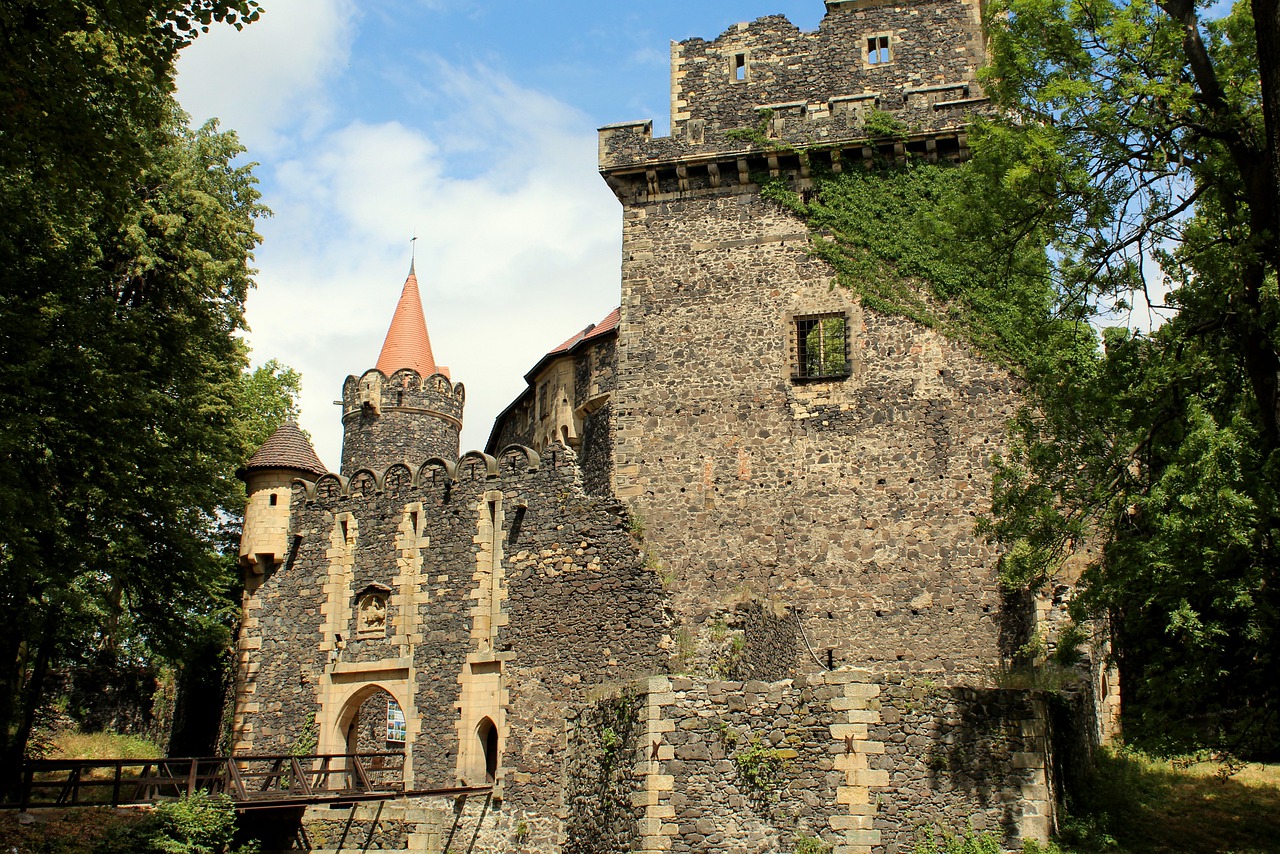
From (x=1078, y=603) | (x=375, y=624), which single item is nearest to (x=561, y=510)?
(x=375, y=624)

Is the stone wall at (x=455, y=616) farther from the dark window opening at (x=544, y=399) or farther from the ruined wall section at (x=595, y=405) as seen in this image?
the dark window opening at (x=544, y=399)

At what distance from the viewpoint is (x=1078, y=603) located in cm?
1480

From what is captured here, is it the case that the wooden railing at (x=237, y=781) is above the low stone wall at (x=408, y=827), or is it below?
above

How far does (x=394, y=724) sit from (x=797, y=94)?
16.4 metres

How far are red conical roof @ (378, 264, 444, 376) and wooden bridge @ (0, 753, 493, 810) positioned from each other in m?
14.9

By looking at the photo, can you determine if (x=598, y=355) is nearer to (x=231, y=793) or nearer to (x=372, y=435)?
(x=372, y=435)

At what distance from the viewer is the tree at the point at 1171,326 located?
1318 cm

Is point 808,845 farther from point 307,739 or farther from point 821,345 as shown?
point 307,739

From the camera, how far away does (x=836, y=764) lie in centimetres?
1534

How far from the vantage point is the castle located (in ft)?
67.8

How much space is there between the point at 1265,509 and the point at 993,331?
9.25 m

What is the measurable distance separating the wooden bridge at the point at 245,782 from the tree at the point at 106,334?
1.25 m

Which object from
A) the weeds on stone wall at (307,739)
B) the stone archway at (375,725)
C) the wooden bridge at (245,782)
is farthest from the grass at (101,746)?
the weeds on stone wall at (307,739)

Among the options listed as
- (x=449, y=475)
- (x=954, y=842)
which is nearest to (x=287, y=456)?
(x=449, y=475)
